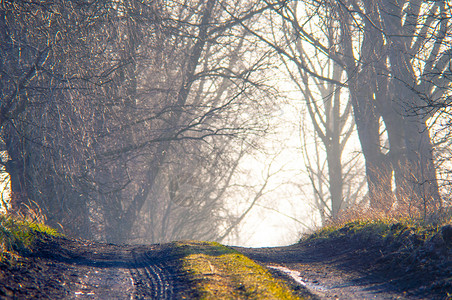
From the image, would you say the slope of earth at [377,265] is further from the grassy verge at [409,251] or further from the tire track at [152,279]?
the tire track at [152,279]

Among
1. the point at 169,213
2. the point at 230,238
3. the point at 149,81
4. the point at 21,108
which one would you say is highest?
the point at 149,81

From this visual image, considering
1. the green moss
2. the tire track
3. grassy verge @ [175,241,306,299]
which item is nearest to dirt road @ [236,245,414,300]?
grassy verge @ [175,241,306,299]

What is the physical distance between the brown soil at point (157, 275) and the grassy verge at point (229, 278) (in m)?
0.16

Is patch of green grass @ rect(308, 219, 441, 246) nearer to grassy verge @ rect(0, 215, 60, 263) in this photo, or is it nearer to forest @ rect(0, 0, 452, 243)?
forest @ rect(0, 0, 452, 243)

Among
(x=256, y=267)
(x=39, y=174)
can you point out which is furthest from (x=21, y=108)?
(x=256, y=267)

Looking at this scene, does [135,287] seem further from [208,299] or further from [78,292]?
[208,299]

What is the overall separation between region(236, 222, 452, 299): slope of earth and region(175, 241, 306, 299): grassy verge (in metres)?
0.43

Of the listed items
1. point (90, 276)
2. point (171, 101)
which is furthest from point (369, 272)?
point (171, 101)

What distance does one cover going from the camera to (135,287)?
3809 millimetres

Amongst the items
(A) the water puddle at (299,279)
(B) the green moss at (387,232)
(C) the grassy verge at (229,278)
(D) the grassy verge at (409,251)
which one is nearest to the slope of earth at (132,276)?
(C) the grassy verge at (229,278)

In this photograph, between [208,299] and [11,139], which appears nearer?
[208,299]

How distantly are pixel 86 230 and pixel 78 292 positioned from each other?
8.02 m

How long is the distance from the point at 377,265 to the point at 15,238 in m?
4.71

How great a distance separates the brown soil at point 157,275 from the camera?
344cm
